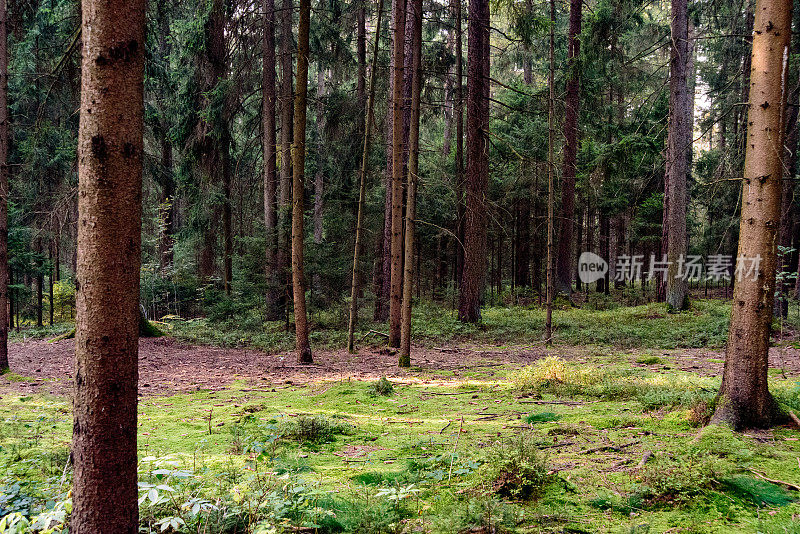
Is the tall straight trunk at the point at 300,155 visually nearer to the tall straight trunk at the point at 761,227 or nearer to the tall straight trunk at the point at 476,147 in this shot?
the tall straight trunk at the point at 476,147

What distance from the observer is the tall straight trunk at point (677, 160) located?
1515 centimetres

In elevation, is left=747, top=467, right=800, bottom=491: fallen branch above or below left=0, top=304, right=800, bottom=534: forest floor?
above

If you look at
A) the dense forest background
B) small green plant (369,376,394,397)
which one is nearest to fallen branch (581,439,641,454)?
small green plant (369,376,394,397)

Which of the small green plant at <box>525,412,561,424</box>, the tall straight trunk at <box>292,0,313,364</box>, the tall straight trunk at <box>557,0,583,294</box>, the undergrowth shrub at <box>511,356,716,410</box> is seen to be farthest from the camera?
the tall straight trunk at <box>557,0,583,294</box>

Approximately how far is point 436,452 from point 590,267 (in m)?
28.8

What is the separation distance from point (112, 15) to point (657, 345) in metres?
12.5

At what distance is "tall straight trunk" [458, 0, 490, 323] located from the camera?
547 inches

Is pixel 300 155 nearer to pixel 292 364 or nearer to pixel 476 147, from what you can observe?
pixel 292 364

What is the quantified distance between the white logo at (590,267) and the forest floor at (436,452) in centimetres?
2181

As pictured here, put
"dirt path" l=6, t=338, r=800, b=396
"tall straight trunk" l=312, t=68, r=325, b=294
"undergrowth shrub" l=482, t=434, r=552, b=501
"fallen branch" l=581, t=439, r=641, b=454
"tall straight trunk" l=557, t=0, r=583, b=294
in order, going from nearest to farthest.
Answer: "undergrowth shrub" l=482, t=434, r=552, b=501, "fallen branch" l=581, t=439, r=641, b=454, "dirt path" l=6, t=338, r=800, b=396, "tall straight trunk" l=557, t=0, r=583, b=294, "tall straight trunk" l=312, t=68, r=325, b=294

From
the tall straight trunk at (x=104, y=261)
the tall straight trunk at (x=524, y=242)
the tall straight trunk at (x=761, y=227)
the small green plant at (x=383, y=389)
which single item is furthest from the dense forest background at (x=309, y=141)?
the tall straight trunk at (x=104, y=261)

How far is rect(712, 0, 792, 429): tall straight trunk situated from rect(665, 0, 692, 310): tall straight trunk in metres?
11.4

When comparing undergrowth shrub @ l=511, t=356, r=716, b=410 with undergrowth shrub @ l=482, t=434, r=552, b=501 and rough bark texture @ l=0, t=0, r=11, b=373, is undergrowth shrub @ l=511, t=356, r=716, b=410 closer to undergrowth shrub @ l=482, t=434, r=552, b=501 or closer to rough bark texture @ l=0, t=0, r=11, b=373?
undergrowth shrub @ l=482, t=434, r=552, b=501

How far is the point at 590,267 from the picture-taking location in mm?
30984
